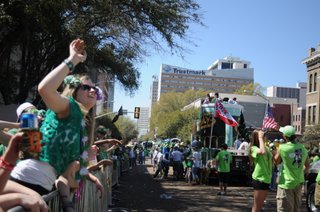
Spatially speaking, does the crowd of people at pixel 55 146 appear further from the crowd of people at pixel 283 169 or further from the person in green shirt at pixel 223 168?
the person in green shirt at pixel 223 168

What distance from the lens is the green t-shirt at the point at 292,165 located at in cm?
764

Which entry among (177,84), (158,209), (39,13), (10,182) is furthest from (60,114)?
(177,84)

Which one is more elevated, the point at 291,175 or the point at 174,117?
the point at 174,117

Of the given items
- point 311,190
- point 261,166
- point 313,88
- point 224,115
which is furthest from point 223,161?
point 313,88

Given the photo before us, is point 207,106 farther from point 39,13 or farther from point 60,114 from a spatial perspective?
point 60,114

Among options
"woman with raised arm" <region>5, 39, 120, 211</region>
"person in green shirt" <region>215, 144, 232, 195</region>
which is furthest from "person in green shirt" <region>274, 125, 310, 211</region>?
"person in green shirt" <region>215, 144, 232, 195</region>

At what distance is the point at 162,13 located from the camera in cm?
1470

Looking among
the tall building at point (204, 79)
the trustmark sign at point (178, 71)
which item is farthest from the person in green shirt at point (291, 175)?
the trustmark sign at point (178, 71)

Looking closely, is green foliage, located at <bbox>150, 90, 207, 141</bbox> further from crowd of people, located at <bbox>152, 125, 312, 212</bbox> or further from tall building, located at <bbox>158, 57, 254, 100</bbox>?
tall building, located at <bbox>158, 57, 254, 100</bbox>

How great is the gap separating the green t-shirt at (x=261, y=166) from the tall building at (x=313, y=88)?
43.0m

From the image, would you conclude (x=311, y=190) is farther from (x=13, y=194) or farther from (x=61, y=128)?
(x=13, y=194)

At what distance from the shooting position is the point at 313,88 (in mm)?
51438

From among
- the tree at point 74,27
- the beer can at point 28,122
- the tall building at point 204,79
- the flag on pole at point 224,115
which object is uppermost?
the tall building at point 204,79

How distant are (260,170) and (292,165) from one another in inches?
30.6
